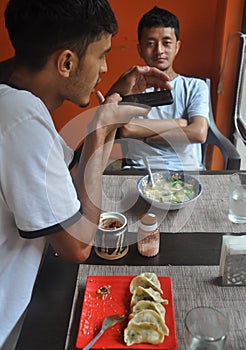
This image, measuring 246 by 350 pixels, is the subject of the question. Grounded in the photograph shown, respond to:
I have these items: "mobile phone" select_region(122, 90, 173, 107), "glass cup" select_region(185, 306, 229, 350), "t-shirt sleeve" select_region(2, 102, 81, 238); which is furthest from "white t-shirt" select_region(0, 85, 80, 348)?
"mobile phone" select_region(122, 90, 173, 107)

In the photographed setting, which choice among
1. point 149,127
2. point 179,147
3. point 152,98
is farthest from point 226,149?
point 152,98

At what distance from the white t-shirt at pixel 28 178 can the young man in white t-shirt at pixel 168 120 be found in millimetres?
1009

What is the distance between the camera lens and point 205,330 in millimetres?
738

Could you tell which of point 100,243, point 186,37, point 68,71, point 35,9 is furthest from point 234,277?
point 186,37

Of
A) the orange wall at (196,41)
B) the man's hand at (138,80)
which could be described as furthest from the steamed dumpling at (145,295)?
the orange wall at (196,41)

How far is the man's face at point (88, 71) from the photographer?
88cm

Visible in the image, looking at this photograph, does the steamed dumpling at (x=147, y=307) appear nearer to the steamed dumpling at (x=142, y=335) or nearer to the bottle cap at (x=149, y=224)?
the steamed dumpling at (x=142, y=335)

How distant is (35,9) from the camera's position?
0.81m

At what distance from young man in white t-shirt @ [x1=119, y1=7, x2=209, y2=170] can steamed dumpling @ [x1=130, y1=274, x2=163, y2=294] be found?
998 millimetres

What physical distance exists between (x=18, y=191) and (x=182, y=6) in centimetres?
198

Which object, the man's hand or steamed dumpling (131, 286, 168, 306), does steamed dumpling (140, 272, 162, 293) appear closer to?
steamed dumpling (131, 286, 168, 306)

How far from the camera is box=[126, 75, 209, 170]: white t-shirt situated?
74.4 inches

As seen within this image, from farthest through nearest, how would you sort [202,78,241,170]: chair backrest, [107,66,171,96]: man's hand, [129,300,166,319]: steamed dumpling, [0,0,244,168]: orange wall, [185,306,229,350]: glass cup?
[0,0,244,168]: orange wall → [202,78,241,170]: chair backrest → [107,66,171,96]: man's hand → [129,300,166,319]: steamed dumpling → [185,306,229,350]: glass cup

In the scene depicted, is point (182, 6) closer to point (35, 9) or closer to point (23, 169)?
point (35, 9)
